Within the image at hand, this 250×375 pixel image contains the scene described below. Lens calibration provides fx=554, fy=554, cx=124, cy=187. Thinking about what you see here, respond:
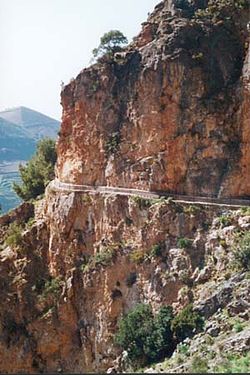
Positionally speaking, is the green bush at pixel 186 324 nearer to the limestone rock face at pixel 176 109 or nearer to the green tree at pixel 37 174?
the limestone rock face at pixel 176 109

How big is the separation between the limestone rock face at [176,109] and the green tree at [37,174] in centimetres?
1067

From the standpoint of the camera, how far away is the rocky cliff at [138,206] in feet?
108

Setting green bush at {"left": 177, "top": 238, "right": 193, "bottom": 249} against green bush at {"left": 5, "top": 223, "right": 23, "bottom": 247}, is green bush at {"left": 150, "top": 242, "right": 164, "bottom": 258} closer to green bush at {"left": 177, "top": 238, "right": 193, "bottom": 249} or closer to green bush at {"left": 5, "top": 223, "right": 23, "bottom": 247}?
green bush at {"left": 177, "top": 238, "right": 193, "bottom": 249}

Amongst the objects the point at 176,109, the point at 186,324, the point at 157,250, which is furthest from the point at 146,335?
the point at 176,109

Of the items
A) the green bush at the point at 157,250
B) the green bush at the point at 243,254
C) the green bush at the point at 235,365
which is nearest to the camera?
the green bush at the point at 235,365

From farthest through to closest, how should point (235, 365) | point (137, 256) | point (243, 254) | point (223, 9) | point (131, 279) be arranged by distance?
point (223, 9)
point (131, 279)
point (137, 256)
point (243, 254)
point (235, 365)

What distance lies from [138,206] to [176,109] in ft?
22.3

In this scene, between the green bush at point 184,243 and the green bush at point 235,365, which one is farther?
the green bush at point 184,243

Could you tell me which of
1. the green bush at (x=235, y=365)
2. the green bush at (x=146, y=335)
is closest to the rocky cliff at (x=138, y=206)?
the green bush at (x=146, y=335)

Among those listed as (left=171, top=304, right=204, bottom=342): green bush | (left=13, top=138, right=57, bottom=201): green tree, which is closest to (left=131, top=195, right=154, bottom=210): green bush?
(left=171, top=304, right=204, bottom=342): green bush

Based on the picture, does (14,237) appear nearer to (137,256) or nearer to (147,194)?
(137,256)

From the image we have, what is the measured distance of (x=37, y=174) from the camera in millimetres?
51406

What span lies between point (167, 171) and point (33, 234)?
1336 cm

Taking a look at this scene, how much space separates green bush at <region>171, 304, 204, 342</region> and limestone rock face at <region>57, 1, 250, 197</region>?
27.4 ft
